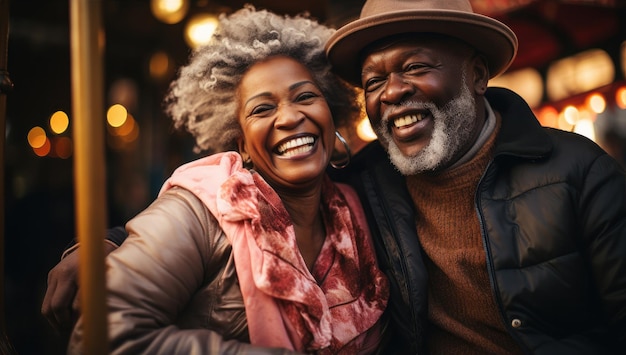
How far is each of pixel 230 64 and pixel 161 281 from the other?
Answer: 42.3 inches

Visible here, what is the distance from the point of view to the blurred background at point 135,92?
499cm

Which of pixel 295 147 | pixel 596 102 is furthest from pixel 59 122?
pixel 596 102

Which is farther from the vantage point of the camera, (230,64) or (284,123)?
(230,64)

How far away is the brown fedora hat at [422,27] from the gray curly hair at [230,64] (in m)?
0.13

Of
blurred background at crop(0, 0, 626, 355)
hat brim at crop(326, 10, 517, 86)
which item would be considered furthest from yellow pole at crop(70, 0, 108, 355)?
blurred background at crop(0, 0, 626, 355)

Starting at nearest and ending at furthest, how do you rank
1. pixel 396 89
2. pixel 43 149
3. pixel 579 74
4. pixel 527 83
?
pixel 396 89
pixel 579 74
pixel 527 83
pixel 43 149

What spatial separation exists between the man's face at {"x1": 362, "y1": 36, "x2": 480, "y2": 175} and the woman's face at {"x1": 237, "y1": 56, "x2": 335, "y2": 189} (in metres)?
0.32

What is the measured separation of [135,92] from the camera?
8.11 metres

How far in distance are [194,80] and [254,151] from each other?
1.68 feet

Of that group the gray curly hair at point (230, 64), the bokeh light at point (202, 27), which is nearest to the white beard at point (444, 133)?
the gray curly hair at point (230, 64)

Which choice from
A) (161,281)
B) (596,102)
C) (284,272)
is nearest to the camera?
(161,281)

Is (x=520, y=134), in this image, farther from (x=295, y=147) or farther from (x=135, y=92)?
(x=135, y=92)

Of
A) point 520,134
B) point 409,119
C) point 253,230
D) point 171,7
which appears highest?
point 171,7

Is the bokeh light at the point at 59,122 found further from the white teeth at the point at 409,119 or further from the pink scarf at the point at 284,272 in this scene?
the white teeth at the point at 409,119
